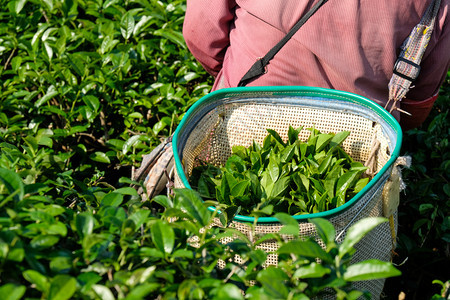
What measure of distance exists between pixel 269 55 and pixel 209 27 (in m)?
0.32

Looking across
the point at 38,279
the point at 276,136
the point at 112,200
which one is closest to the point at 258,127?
the point at 276,136

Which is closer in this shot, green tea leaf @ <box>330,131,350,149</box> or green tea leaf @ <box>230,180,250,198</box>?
green tea leaf @ <box>230,180,250,198</box>

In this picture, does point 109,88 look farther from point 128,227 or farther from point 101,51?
point 128,227

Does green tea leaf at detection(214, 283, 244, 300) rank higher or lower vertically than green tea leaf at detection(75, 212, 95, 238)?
higher

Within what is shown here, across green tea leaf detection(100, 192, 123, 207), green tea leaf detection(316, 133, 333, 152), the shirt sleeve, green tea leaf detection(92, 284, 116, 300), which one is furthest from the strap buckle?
green tea leaf detection(92, 284, 116, 300)

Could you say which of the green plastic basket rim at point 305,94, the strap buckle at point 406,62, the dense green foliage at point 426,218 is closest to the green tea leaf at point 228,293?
the green plastic basket rim at point 305,94

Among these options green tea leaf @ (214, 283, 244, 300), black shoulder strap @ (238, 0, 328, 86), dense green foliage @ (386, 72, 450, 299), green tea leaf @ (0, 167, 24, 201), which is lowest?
dense green foliage @ (386, 72, 450, 299)

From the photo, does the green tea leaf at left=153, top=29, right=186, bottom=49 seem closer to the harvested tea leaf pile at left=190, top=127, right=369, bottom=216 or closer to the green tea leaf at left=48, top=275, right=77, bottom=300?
the harvested tea leaf pile at left=190, top=127, right=369, bottom=216

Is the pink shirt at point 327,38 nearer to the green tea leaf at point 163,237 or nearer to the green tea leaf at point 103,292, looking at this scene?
the green tea leaf at point 163,237

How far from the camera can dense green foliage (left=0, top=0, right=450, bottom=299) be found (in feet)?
3.62

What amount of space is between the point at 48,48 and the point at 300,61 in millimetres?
1230

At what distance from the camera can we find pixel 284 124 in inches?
76.9

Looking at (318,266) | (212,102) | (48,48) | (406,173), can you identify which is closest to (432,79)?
(406,173)

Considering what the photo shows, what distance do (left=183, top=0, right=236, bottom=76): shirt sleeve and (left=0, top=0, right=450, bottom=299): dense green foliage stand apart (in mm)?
264
